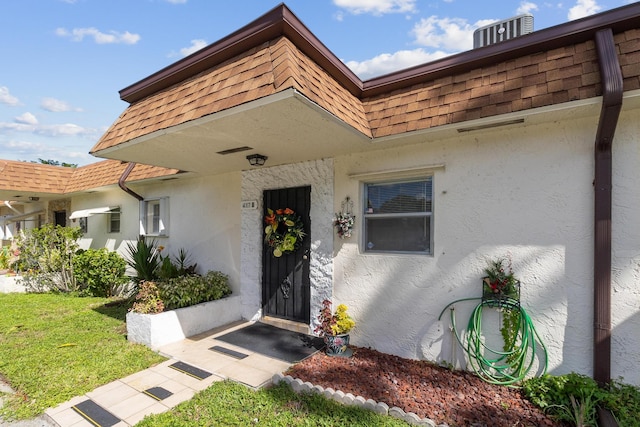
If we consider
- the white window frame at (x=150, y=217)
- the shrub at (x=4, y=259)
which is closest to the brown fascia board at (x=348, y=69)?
the white window frame at (x=150, y=217)

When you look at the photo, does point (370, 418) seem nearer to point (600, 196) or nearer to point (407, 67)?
point (600, 196)

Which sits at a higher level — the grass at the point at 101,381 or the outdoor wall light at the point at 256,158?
the outdoor wall light at the point at 256,158

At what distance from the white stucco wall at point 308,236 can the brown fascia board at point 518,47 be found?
1.64 m

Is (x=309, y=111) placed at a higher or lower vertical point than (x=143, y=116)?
lower

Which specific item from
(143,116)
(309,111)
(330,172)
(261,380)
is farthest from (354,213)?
(143,116)

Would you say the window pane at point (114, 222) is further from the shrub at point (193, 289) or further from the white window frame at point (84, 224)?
the shrub at point (193, 289)

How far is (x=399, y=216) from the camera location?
4297 millimetres

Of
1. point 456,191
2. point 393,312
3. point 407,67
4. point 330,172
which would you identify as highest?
point 407,67

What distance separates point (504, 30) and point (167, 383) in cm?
662

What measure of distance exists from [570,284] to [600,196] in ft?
3.22

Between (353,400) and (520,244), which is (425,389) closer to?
(353,400)

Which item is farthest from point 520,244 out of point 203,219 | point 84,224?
point 84,224

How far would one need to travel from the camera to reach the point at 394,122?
3793 mm

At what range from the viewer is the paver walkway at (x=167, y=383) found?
2.92 m
